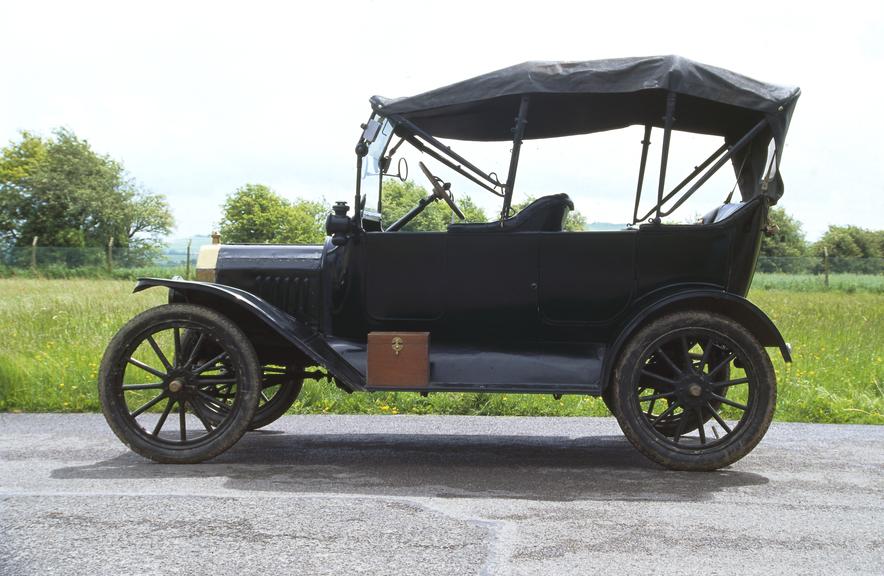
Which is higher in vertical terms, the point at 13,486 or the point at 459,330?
the point at 459,330

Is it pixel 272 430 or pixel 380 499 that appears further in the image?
pixel 272 430

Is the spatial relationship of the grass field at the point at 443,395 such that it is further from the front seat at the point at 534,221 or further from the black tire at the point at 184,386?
the front seat at the point at 534,221

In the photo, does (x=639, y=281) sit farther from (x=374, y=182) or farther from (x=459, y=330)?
(x=374, y=182)

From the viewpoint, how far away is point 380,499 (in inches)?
173

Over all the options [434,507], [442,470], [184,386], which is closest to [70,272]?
[184,386]

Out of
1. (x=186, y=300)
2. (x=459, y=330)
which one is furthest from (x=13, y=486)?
(x=459, y=330)

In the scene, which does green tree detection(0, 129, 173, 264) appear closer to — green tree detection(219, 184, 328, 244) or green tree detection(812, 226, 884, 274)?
green tree detection(219, 184, 328, 244)

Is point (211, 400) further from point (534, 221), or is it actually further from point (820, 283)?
point (820, 283)

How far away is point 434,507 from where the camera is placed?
4.27 meters

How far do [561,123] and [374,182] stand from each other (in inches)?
51.4

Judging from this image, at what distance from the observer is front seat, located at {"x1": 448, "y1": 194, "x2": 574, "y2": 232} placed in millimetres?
5348

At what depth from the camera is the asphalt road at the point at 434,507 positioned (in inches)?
137

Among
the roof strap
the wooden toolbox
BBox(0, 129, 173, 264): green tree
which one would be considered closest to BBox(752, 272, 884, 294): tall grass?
the roof strap

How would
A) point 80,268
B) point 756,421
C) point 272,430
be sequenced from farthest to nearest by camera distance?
point 80,268, point 272,430, point 756,421
